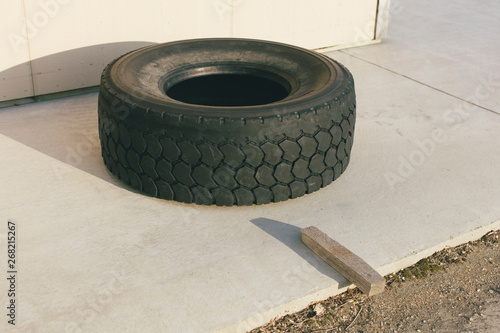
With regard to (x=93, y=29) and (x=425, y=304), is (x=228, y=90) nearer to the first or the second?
(x=93, y=29)

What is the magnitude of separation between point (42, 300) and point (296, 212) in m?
1.15

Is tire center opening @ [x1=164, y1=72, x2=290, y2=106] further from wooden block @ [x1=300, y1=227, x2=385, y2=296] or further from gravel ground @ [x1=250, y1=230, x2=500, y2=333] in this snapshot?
gravel ground @ [x1=250, y1=230, x2=500, y2=333]

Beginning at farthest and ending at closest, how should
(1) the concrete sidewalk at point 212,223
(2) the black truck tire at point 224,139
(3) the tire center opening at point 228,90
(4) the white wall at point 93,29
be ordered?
1. (4) the white wall at point 93,29
2. (3) the tire center opening at point 228,90
3. (2) the black truck tire at point 224,139
4. (1) the concrete sidewalk at point 212,223

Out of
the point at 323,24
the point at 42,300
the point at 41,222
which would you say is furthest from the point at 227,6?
the point at 42,300

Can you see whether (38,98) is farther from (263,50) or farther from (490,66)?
(490,66)

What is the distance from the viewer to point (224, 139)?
99.0 inches

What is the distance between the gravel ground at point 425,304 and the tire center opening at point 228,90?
1.33 metres

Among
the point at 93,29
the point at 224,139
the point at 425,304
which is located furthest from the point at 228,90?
the point at 425,304

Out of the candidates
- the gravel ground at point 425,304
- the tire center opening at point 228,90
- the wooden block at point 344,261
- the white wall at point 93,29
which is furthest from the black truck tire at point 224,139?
the white wall at point 93,29

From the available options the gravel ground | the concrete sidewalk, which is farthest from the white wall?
the gravel ground

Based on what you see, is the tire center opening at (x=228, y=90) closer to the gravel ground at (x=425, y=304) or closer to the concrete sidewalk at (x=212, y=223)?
the concrete sidewalk at (x=212, y=223)

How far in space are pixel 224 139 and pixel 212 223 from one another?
37 cm

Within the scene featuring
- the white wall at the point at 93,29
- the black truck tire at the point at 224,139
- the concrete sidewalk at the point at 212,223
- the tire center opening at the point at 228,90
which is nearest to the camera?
the concrete sidewalk at the point at 212,223

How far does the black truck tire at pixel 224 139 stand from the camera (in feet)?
8.30
